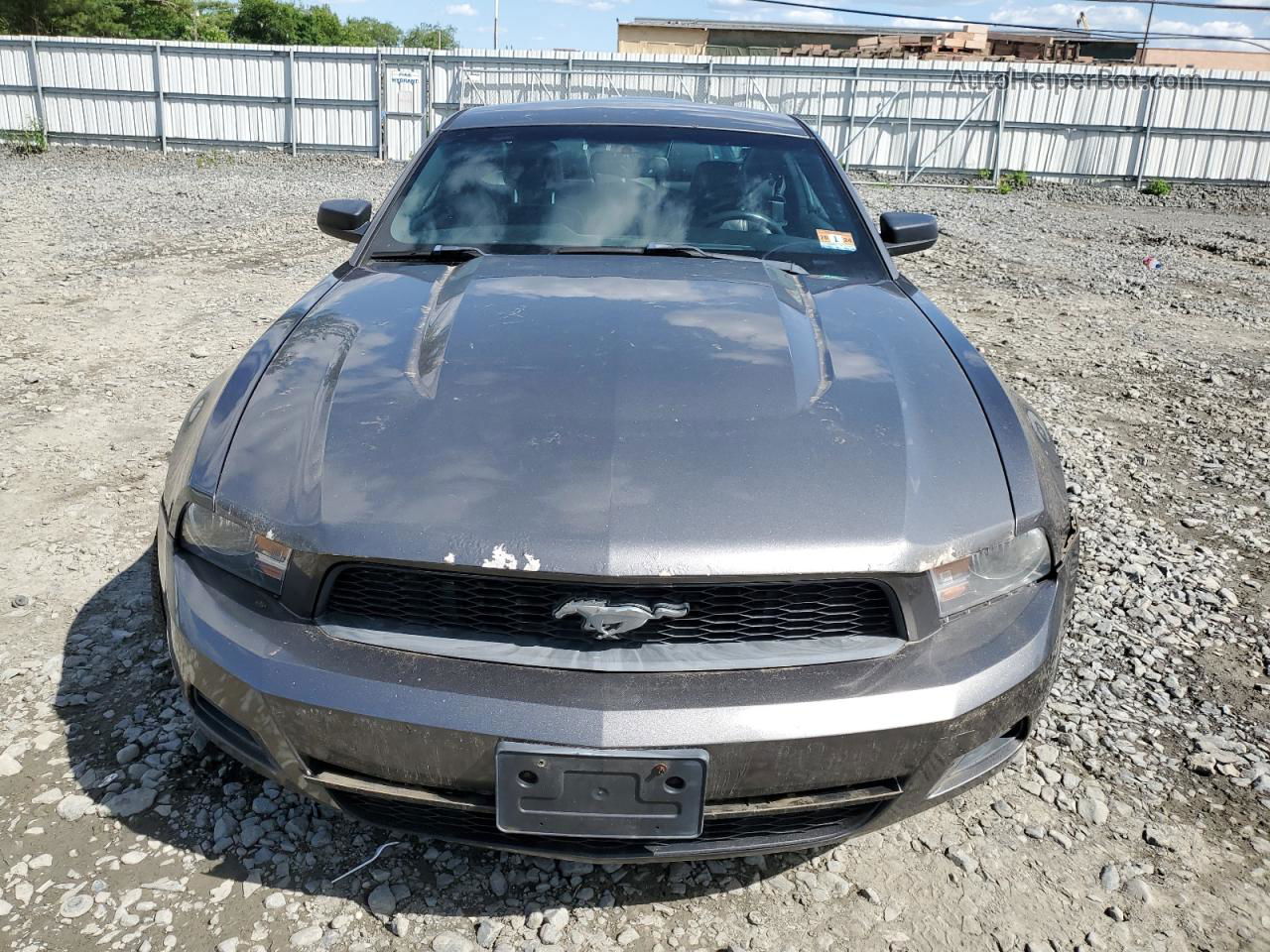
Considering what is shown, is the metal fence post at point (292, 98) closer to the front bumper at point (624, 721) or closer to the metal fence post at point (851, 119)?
the metal fence post at point (851, 119)

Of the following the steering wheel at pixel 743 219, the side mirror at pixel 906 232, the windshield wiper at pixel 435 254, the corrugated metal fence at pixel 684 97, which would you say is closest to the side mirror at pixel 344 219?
the windshield wiper at pixel 435 254

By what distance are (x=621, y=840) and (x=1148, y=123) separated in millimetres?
21289

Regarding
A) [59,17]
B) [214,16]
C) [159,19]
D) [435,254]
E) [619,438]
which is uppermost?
[214,16]

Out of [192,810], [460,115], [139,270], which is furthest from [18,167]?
[192,810]

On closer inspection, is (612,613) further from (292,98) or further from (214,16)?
(214,16)

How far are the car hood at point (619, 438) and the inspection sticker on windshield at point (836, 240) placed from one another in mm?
540

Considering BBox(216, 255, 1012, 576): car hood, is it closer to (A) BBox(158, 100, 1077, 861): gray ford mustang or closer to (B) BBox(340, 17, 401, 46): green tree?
(A) BBox(158, 100, 1077, 861): gray ford mustang

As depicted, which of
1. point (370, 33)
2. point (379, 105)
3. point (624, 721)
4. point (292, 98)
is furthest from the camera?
point (370, 33)

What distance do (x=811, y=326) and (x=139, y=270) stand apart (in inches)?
292

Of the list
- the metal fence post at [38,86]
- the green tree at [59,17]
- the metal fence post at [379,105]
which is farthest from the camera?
the green tree at [59,17]

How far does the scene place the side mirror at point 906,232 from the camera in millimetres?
3492

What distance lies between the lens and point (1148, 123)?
18938 mm

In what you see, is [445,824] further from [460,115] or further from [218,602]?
[460,115]

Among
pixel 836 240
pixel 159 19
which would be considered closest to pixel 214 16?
pixel 159 19
